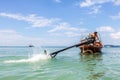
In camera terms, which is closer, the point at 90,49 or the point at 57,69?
the point at 57,69

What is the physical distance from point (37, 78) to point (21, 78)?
1.10m

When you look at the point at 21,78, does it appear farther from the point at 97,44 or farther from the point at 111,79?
the point at 97,44

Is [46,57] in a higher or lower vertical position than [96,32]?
lower

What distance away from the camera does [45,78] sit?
15016 millimetres

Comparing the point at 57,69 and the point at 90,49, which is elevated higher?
the point at 90,49

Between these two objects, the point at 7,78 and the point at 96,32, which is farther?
the point at 96,32

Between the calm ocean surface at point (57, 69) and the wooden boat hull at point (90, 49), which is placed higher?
the wooden boat hull at point (90, 49)

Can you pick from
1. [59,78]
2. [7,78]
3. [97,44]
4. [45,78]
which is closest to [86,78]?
[59,78]

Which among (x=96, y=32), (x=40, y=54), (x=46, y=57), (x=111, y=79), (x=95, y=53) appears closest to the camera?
(x=111, y=79)

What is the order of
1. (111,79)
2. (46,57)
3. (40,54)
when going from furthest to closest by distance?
(40,54) < (46,57) < (111,79)

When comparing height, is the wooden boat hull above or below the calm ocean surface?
above

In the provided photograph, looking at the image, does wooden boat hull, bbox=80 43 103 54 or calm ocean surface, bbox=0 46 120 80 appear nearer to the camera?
calm ocean surface, bbox=0 46 120 80

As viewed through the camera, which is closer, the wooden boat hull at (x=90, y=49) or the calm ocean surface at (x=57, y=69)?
the calm ocean surface at (x=57, y=69)

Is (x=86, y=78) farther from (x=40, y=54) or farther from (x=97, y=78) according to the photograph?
(x=40, y=54)
